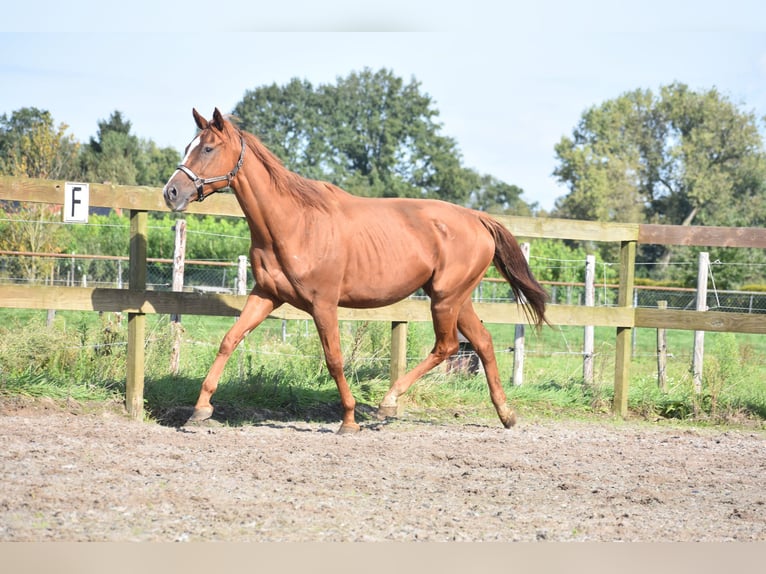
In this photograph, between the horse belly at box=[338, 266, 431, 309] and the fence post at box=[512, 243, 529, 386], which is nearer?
the horse belly at box=[338, 266, 431, 309]

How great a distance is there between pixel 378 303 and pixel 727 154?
49.6 meters

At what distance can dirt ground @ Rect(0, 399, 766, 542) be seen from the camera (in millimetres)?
3182

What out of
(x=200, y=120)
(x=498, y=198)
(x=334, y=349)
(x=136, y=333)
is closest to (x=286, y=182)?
(x=200, y=120)

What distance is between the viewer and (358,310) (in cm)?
656

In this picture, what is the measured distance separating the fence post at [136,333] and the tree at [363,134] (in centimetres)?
4399

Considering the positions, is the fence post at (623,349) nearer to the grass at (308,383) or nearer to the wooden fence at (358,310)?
the wooden fence at (358,310)

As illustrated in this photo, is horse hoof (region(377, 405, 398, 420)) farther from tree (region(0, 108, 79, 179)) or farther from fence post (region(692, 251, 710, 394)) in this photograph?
tree (region(0, 108, 79, 179))

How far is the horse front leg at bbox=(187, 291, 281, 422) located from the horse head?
2.67ft

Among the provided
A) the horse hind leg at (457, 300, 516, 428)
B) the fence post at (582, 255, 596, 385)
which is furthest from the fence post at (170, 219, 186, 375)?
the fence post at (582, 255, 596, 385)

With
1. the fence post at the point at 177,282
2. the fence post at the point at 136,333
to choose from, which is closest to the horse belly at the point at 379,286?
the fence post at the point at 136,333

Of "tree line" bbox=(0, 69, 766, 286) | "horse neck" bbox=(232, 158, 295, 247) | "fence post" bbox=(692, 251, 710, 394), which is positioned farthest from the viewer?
"tree line" bbox=(0, 69, 766, 286)

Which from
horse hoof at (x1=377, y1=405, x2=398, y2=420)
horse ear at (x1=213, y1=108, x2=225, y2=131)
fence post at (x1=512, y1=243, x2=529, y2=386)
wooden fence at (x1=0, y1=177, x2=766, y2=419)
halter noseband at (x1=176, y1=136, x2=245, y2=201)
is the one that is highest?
horse ear at (x1=213, y1=108, x2=225, y2=131)

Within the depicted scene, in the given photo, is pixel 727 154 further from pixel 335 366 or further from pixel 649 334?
pixel 335 366

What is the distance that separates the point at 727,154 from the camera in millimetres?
49875
